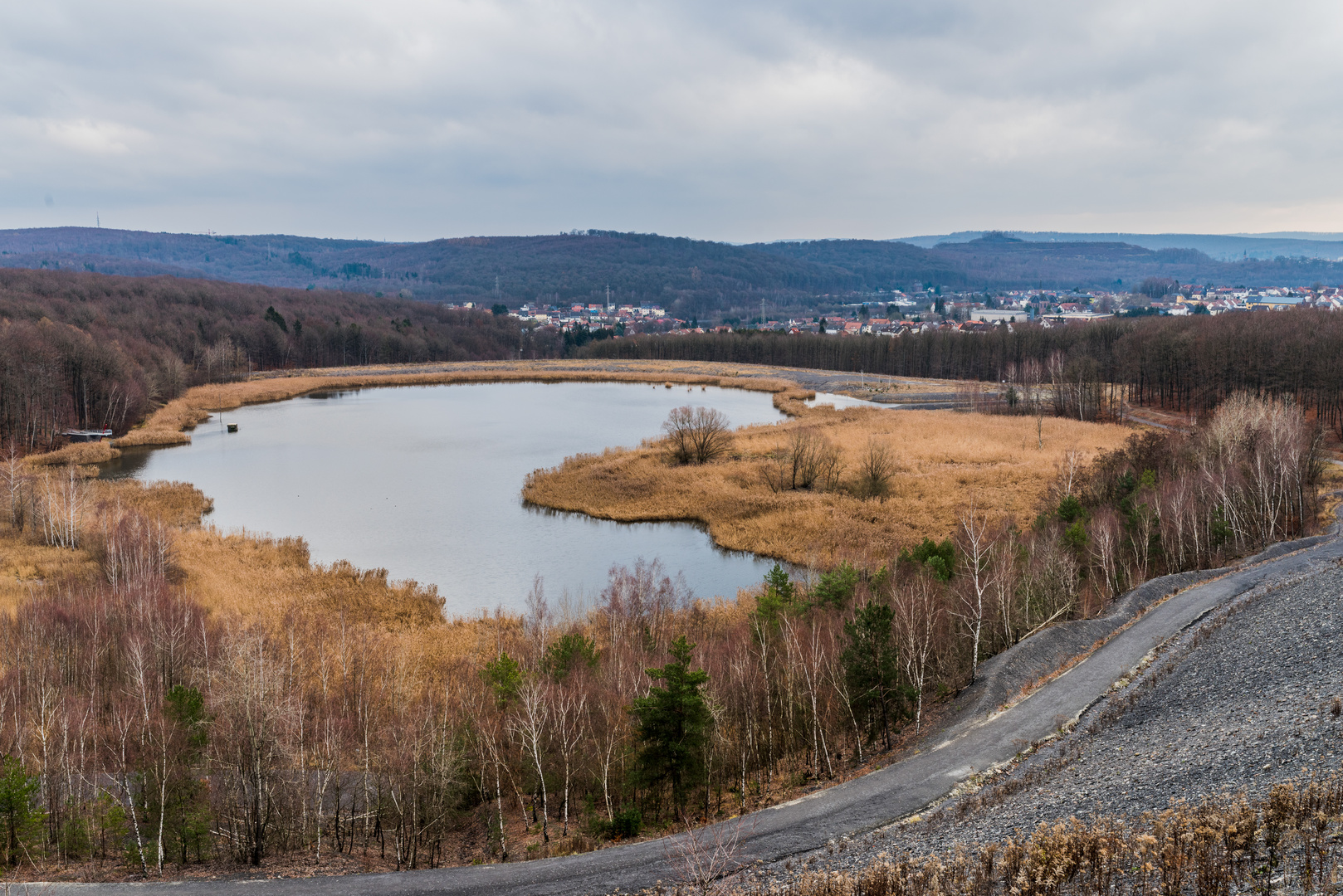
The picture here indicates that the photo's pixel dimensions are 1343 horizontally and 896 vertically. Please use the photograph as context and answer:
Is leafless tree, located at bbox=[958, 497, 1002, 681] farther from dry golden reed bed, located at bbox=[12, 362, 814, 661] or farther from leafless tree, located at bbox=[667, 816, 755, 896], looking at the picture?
dry golden reed bed, located at bbox=[12, 362, 814, 661]

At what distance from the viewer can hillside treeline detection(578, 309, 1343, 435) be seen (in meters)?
66.8

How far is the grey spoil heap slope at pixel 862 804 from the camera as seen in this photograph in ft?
44.9

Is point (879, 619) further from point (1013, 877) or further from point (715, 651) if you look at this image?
point (1013, 877)

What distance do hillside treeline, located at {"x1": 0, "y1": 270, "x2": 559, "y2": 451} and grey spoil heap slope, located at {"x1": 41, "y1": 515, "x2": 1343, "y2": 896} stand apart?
2539 inches

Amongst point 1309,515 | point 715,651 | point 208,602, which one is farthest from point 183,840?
point 1309,515

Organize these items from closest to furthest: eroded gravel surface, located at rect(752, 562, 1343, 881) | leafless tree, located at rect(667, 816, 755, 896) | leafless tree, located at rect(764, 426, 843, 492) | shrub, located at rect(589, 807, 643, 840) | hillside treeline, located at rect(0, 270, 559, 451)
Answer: leafless tree, located at rect(667, 816, 755, 896), eroded gravel surface, located at rect(752, 562, 1343, 881), shrub, located at rect(589, 807, 643, 840), leafless tree, located at rect(764, 426, 843, 492), hillside treeline, located at rect(0, 270, 559, 451)

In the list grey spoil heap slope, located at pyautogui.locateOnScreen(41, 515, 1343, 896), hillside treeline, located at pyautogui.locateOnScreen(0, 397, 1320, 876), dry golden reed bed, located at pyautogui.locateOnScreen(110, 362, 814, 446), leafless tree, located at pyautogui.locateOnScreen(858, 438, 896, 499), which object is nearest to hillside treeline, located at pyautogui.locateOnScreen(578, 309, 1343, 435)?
dry golden reed bed, located at pyautogui.locateOnScreen(110, 362, 814, 446)

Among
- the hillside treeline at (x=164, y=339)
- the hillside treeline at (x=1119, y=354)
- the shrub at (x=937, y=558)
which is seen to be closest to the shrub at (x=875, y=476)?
the shrub at (x=937, y=558)

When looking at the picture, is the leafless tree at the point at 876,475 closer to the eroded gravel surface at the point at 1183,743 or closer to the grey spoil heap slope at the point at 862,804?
the grey spoil heap slope at the point at 862,804

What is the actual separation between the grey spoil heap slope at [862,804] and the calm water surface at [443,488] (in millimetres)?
14782

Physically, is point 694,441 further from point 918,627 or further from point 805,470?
point 918,627

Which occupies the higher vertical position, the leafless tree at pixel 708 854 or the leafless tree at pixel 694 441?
the leafless tree at pixel 694 441

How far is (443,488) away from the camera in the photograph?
51.1m

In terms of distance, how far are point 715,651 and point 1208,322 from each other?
90103mm
